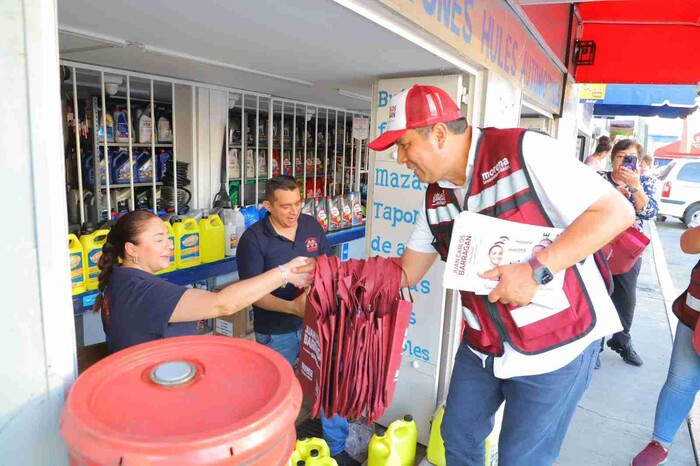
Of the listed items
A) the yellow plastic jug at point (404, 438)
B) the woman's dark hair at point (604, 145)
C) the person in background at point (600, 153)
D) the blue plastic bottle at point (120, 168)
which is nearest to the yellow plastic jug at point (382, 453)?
the yellow plastic jug at point (404, 438)

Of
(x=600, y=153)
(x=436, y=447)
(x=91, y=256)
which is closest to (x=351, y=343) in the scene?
(x=436, y=447)

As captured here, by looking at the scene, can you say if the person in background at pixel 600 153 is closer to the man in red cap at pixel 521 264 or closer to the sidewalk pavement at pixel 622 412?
the sidewalk pavement at pixel 622 412

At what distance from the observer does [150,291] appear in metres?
1.51

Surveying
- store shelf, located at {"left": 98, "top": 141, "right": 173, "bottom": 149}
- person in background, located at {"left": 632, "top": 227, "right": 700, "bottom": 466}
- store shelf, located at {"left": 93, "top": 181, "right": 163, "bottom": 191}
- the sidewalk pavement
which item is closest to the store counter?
store shelf, located at {"left": 93, "top": 181, "right": 163, "bottom": 191}

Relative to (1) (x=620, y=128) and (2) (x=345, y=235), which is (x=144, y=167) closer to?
(2) (x=345, y=235)

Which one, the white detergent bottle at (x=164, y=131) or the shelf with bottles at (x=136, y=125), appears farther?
the white detergent bottle at (x=164, y=131)

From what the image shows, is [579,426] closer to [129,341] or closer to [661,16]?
[129,341]

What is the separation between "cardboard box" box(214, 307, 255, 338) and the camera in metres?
3.91

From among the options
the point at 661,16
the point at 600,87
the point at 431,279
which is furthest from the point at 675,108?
the point at 431,279

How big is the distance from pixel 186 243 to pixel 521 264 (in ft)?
9.19

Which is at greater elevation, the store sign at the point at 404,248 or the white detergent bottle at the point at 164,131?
the white detergent bottle at the point at 164,131

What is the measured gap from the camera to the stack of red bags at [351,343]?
1576 millimetres

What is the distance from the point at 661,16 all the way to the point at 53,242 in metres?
6.54

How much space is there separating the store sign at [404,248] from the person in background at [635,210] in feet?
5.68
